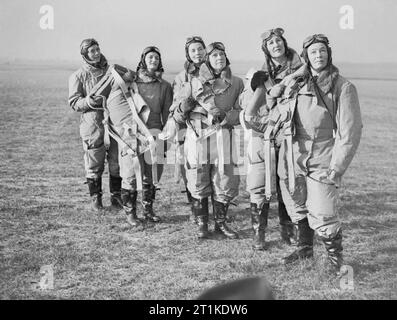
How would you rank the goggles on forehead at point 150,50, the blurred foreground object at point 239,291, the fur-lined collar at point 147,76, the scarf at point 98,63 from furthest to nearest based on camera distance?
the scarf at point 98,63
the fur-lined collar at point 147,76
the goggles on forehead at point 150,50
the blurred foreground object at point 239,291

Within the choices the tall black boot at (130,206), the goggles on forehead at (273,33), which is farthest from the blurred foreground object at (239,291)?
the tall black boot at (130,206)

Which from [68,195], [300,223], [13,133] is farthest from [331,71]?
[13,133]

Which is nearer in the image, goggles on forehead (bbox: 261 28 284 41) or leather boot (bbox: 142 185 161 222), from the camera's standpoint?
goggles on forehead (bbox: 261 28 284 41)

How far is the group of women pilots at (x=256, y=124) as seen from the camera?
15.0ft

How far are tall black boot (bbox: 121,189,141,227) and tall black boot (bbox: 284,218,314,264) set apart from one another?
220cm

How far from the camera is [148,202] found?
6.50 m

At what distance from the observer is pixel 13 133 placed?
549 inches

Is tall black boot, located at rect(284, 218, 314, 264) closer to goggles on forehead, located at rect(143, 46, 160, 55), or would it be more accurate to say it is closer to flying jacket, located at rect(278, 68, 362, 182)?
flying jacket, located at rect(278, 68, 362, 182)

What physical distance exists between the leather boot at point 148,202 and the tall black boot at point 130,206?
14 cm

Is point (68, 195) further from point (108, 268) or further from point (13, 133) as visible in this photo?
point (13, 133)

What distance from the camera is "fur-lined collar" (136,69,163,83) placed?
19.8ft

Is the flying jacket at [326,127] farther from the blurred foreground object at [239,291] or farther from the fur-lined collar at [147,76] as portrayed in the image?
the blurred foreground object at [239,291]

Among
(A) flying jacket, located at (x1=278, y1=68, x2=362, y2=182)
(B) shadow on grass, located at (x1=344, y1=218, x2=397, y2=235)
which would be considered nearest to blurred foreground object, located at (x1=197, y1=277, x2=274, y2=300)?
(A) flying jacket, located at (x1=278, y1=68, x2=362, y2=182)

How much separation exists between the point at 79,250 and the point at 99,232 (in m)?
0.63
